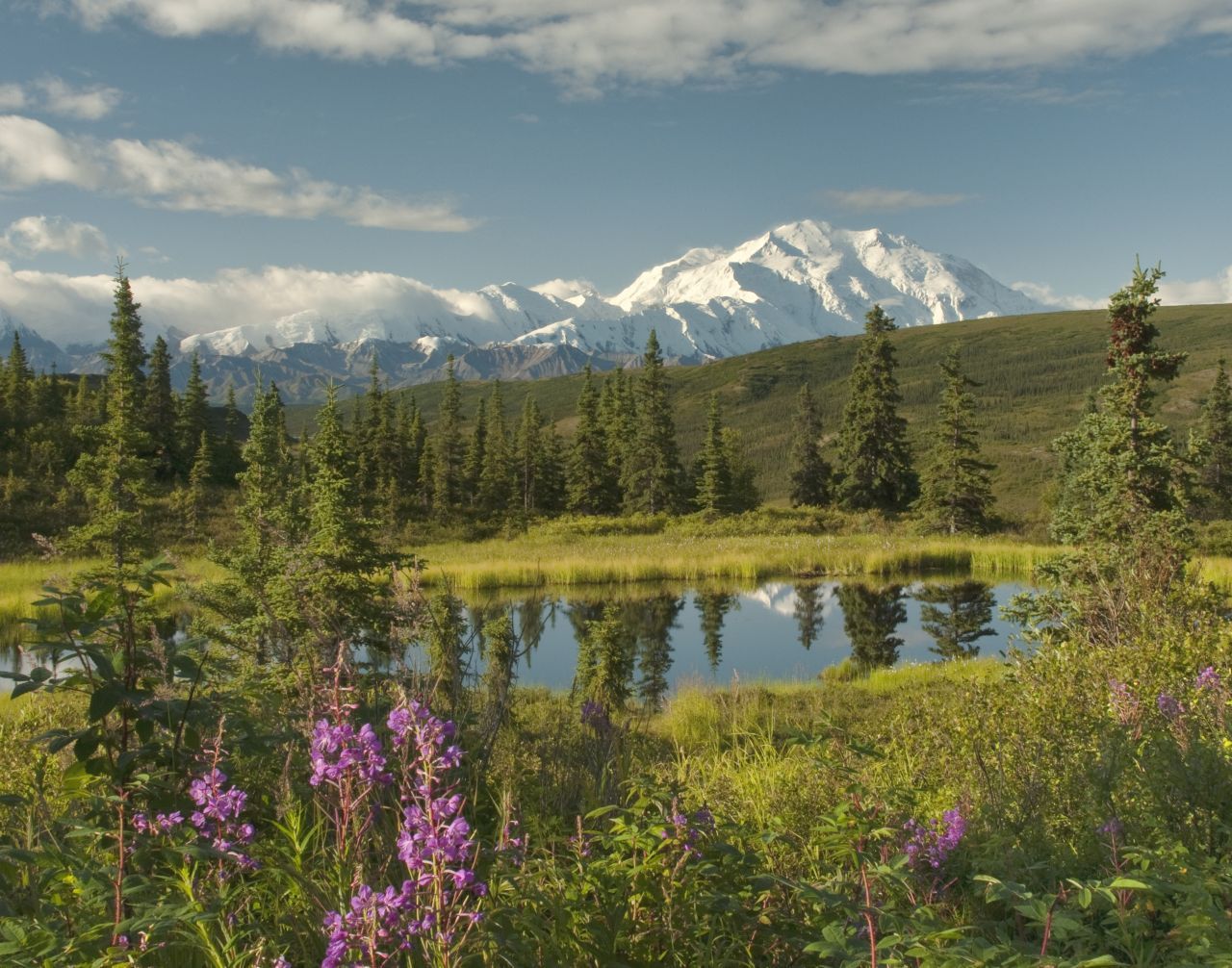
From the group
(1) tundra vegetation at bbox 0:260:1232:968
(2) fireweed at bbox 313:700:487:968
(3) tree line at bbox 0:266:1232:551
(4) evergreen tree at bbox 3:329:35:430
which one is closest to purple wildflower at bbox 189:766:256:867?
(1) tundra vegetation at bbox 0:260:1232:968

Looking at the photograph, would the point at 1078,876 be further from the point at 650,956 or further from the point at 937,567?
the point at 937,567

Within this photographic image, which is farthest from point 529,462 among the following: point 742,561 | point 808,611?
point 808,611

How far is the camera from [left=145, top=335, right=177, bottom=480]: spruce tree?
48312mm

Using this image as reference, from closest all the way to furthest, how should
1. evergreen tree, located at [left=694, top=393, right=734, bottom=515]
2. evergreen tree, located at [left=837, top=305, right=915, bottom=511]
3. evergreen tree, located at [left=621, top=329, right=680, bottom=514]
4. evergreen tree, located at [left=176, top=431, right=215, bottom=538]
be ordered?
1. evergreen tree, located at [left=176, top=431, right=215, bottom=538]
2. evergreen tree, located at [left=837, top=305, right=915, bottom=511]
3. evergreen tree, located at [left=694, top=393, right=734, bottom=515]
4. evergreen tree, located at [left=621, top=329, right=680, bottom=514]

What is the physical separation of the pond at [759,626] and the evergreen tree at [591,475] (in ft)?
86.5

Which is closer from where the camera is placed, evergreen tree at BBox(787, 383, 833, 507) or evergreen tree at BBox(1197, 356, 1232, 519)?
evergreen tree at BBox(1197, 356, 1232, 519)

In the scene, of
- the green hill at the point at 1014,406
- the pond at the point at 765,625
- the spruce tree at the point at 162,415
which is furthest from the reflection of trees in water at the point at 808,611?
the green hill at the point at 1014,406

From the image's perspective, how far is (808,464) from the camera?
59.3m

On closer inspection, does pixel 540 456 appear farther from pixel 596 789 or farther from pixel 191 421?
pixel 596 789

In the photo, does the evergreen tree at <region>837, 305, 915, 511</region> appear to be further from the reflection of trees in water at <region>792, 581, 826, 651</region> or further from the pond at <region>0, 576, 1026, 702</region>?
the reflection of trees in water at <region>792, 581, 826, 651</region>

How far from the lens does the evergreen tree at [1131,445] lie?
1158 cm

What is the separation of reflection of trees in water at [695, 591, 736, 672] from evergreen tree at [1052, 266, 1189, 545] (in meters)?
9.13

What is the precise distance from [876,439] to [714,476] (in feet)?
32.0

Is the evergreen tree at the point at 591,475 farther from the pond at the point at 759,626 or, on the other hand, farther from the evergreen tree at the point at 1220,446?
the evergreen tree at the point at 1220,446
